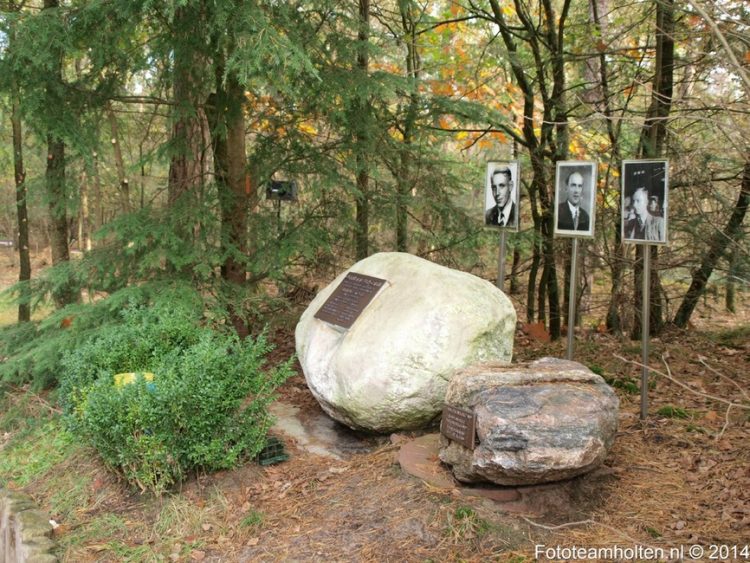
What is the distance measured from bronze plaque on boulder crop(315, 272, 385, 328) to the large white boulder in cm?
7

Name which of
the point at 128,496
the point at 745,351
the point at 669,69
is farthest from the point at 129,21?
the point at 745,351

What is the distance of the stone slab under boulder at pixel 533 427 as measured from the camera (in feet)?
12.0

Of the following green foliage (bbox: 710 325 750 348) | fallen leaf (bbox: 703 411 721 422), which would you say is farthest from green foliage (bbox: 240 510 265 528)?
green foliage (bbox: 710 325 750 348)

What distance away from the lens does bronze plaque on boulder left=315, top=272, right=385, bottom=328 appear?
5.23 metres

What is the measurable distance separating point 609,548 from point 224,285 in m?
4.45

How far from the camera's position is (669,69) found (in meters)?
6.68

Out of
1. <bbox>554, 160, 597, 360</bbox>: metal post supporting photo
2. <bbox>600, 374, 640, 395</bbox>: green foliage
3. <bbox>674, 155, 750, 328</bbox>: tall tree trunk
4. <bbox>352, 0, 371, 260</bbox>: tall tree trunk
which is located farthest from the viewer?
<bbox>352, 0, 371, 260</bbox>: tall tree trunk

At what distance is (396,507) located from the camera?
3.85 metres

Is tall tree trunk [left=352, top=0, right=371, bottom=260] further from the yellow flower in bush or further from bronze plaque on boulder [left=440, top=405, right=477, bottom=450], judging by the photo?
bronze plaque on boulder [left=440, top=405, right=477, bottom=450]

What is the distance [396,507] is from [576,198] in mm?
3110

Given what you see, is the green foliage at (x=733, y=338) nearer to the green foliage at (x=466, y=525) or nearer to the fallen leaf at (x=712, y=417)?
the fallen leaf at (x=712, y=417)

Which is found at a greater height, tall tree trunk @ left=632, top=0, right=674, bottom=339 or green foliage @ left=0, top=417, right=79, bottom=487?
tall tree trunk @ left=632, top=0, right=674, bottom=339

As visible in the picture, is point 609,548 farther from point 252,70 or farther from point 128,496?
point 252,70

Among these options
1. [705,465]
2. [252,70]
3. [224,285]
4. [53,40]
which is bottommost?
[705,465]
